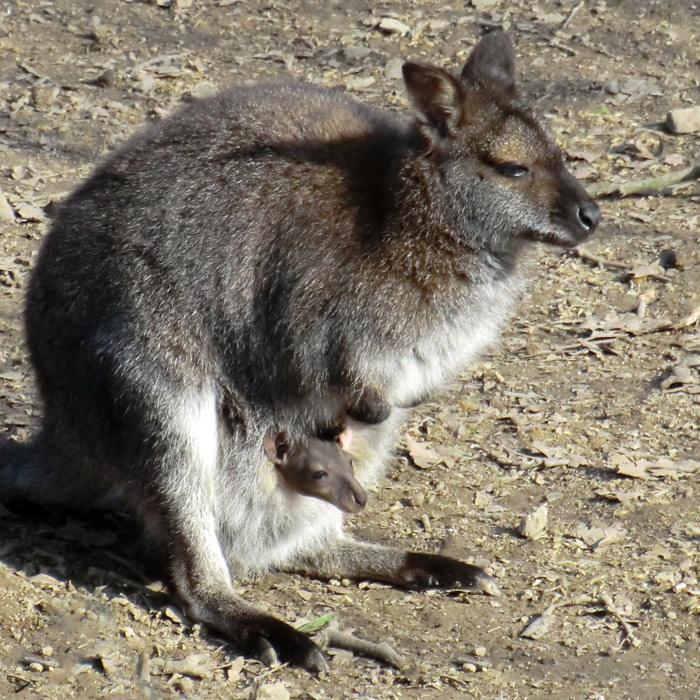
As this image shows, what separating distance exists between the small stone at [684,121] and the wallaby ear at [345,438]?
13.1ft

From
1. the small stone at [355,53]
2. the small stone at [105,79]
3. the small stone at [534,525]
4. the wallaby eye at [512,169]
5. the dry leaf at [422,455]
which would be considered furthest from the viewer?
the small stone at [355,53]

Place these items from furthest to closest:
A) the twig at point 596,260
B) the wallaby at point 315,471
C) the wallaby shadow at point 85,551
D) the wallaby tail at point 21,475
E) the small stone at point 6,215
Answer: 1. the small stone at point 6,215
2. the twig at point 596,260
3. the wallaby tail at point 21,475
4. the wallaby at point 315,471
5. the wallaby shadow at point 85,551

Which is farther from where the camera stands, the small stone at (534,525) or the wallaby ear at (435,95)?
the small stone at (534,525)

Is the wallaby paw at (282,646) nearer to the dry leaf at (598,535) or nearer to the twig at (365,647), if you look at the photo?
the twig at (365,647)

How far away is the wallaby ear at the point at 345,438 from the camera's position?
4664mm

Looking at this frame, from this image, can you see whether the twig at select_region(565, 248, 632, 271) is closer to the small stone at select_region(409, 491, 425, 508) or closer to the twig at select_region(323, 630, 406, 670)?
the small stone at select_region(409, 491, 425, 508)

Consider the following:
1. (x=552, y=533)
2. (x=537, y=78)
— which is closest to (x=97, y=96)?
(x=537, y=78)

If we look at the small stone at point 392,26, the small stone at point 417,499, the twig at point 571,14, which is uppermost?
the twig at point 571,14

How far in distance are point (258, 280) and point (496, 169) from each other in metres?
0.95

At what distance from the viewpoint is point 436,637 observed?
13.7ft

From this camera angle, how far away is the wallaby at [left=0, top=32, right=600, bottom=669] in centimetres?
412

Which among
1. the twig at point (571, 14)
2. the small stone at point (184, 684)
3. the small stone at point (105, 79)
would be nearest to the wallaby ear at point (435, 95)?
the small stone at point (184, 684)

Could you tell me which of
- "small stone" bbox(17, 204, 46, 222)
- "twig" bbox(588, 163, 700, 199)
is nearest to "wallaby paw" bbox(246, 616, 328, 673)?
"small stone" bbox(17, 204, 46, 222)

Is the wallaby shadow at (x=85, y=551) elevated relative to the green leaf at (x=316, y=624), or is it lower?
lower
